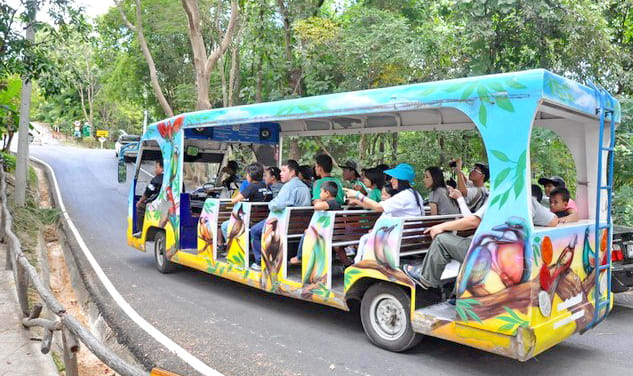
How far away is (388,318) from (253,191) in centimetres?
288

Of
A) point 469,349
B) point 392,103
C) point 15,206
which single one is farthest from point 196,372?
point 15,206

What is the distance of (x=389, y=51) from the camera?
11836 millimetres

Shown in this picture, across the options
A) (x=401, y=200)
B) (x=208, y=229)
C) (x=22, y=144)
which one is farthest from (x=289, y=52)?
(x=401, y=200)

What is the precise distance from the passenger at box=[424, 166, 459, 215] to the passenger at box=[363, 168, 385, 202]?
4.23 feet

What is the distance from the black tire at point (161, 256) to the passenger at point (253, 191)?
5.22ft

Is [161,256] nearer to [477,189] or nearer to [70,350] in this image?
[70,350]

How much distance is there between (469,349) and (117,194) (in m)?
16.8

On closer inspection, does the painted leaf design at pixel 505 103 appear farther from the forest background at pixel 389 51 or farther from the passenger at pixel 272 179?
the forest background at pixel 389 51

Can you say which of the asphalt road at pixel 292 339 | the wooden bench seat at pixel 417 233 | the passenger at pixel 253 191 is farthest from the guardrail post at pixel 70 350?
the passenger at pixel 253 191

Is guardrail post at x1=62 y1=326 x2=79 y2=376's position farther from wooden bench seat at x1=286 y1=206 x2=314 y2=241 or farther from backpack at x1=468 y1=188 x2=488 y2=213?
backpack at x1=468 y1=188 x2=488 y2=213

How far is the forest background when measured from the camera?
963 cm

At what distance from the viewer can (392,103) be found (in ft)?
16.0

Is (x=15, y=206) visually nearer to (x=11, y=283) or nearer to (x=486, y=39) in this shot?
(x=11, y=283)

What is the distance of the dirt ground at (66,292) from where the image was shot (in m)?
5.26
